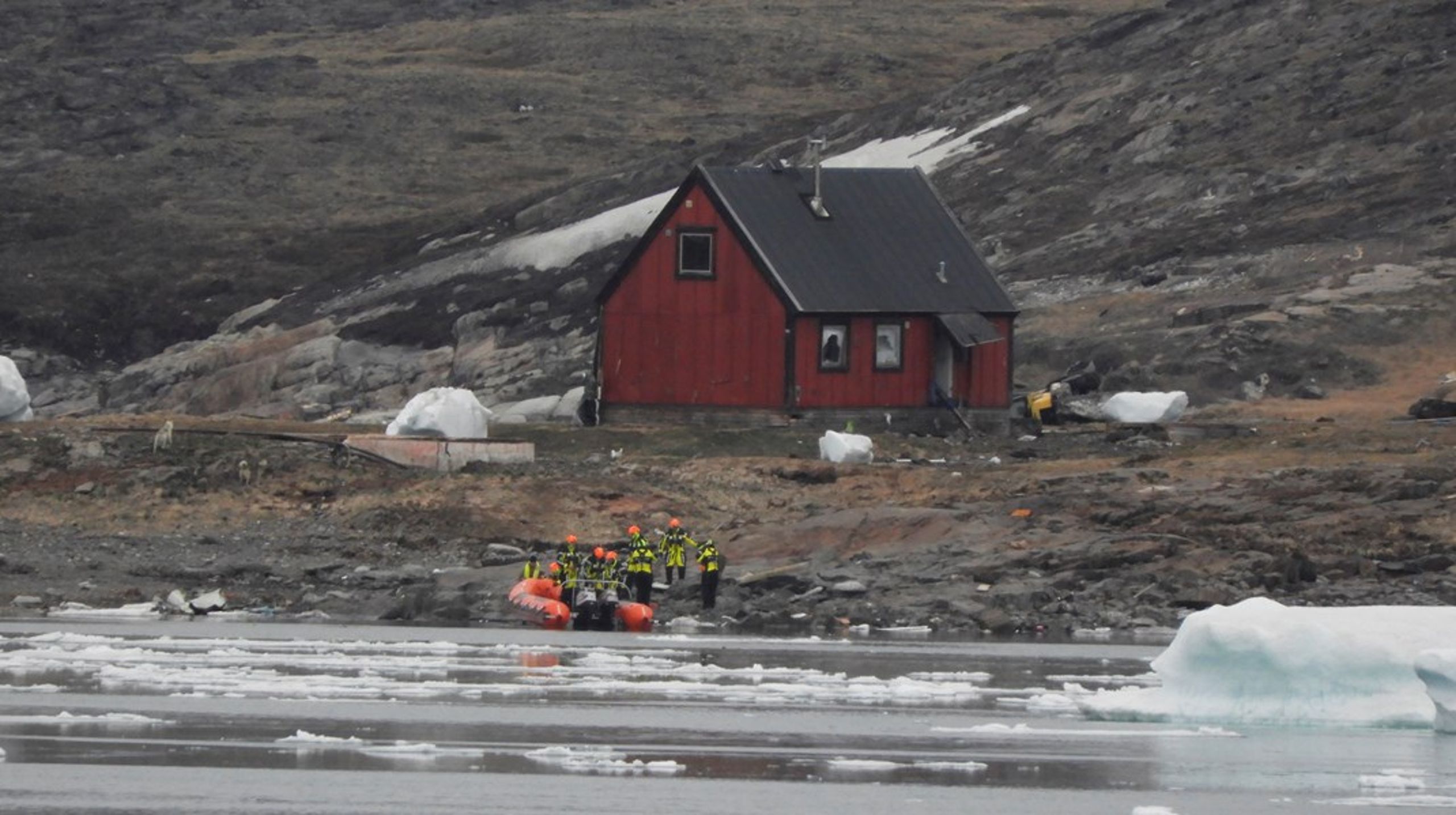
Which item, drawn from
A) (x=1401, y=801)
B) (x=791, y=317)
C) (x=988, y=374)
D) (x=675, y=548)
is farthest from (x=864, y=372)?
(x=1401, y=801)

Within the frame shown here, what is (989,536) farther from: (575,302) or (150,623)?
(575,302)

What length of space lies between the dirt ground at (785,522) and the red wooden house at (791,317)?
10.9ft

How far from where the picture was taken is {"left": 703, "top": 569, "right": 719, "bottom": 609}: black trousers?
35.0 m

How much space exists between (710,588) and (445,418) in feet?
40.7

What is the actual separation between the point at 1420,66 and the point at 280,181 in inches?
2048

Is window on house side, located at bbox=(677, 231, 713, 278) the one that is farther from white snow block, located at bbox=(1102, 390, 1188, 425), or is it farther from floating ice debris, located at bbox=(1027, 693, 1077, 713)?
floating ice debris, located at bbox=(1027, 693, 1077, 713)

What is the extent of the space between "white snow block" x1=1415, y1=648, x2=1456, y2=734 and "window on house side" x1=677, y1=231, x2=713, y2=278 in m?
29.1

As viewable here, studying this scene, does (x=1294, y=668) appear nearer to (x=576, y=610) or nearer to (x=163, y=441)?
(x=576, y=610)

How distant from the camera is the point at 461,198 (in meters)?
112

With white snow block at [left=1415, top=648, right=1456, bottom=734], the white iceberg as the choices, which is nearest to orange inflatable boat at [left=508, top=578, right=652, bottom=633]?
the white iceberg

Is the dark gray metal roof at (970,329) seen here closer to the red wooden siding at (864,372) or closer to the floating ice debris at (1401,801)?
the red wooden siding at (864,372)

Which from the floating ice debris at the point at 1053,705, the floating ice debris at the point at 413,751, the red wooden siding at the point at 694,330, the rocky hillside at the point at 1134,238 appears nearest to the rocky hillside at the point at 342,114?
the rocky hillside at the point at 1134,238

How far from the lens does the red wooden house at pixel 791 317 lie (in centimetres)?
5144

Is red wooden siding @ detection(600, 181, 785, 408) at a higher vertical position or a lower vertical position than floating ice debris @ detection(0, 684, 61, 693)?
higher
